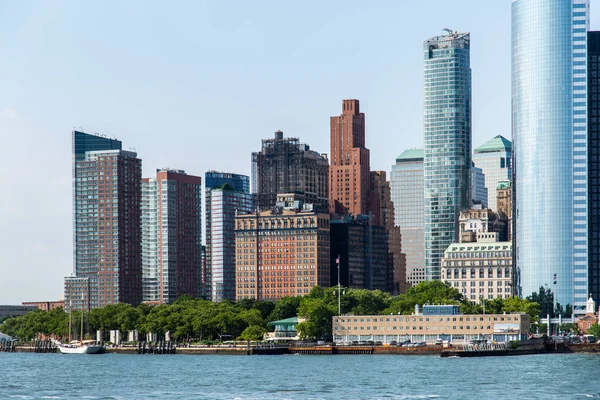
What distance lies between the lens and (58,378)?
7657 inches

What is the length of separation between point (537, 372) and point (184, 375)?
5439 cm

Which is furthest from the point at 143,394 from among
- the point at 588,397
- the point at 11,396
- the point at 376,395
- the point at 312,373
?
the point at 588,397

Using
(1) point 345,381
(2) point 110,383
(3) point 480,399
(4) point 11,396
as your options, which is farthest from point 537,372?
(4) point 11,396

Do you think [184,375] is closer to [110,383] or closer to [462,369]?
[110,383]

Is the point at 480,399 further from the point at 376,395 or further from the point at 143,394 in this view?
the point at 143,394

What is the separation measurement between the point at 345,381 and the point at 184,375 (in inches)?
1234

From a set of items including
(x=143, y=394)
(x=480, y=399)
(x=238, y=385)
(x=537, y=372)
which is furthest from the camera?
(x=537, y=372)

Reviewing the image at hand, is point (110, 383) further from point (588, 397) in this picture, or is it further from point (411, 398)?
point (588, 397)

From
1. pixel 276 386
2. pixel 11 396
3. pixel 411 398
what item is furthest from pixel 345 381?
pixel 11 396

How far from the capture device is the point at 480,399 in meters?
147

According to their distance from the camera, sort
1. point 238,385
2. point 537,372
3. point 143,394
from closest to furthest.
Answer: point 143,394
point 238,385
point 537,372

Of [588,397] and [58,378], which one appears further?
[58,378]

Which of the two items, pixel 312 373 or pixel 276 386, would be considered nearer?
pixel 276 386

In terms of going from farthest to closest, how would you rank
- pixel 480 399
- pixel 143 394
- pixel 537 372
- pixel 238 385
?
pixel 537 372, pixel 238 385, pixel 143 394, pixel 480 399
